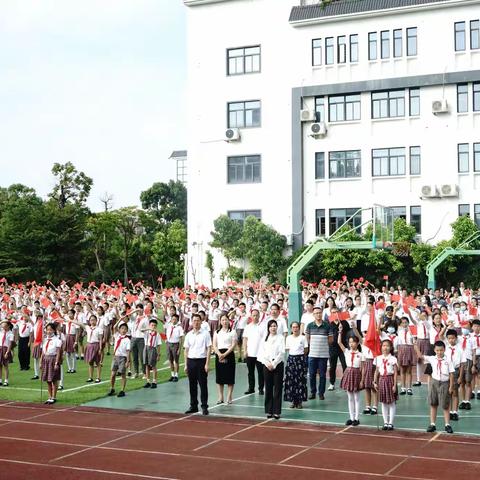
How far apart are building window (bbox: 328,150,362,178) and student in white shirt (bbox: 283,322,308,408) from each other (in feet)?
89.3

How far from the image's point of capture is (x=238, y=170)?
142ft

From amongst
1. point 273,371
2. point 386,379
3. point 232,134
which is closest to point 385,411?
point 386,379

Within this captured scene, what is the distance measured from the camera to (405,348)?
16.0 m

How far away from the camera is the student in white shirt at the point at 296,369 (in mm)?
14422

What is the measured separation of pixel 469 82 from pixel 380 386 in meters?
29.2

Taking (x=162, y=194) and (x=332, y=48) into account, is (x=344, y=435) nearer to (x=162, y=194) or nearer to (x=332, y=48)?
(x=332, y=48)

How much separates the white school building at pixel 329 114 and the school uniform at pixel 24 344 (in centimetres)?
2218

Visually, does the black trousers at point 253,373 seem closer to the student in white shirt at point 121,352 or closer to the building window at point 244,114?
the student in white shirt at point 121,352

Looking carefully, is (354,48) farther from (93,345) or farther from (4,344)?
(4,344)

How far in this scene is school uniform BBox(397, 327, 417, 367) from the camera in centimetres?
1603

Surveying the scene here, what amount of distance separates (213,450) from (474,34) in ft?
106

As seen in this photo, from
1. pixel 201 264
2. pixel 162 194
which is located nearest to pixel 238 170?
pixel 201 264

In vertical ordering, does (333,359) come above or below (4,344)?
below

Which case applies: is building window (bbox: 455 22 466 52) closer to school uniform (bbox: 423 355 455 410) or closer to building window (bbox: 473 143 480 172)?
building window (bbox: 473 143 480 172)
